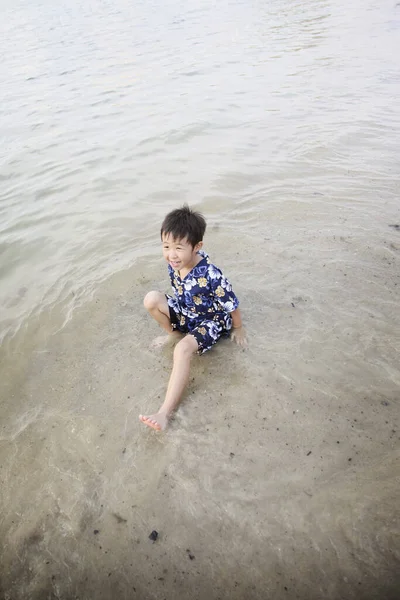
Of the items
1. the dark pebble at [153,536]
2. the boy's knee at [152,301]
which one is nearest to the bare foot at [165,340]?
the boy's knee at [152,301]

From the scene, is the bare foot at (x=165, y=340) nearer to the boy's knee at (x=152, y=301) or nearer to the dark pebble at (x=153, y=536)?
the boy's knee at (x=152, y=301)

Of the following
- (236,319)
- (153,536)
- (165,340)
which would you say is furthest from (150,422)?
(236,319)

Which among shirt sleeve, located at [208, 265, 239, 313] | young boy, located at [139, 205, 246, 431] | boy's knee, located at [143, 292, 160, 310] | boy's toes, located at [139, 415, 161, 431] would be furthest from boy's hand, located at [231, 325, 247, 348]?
boy's toes, located at [139, 415, 161, 431]

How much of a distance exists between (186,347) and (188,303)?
348 millimetres

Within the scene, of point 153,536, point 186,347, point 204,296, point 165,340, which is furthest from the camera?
point 165,340

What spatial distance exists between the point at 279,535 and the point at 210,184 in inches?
168

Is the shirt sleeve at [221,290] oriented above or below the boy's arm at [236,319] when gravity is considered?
above

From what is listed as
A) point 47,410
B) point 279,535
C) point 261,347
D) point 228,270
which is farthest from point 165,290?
point 279,535

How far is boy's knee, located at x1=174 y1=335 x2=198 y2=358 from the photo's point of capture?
8.39 ft

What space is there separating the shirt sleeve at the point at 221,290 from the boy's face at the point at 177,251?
20 centimetres

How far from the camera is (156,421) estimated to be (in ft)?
7.59

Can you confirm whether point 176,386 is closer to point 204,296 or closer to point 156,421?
point 156,421

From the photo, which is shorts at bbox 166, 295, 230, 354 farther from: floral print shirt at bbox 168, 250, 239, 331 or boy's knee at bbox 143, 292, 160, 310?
boy's knee at bbox 143, 292, 160, 310

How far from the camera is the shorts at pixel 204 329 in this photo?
2735 millimetres
